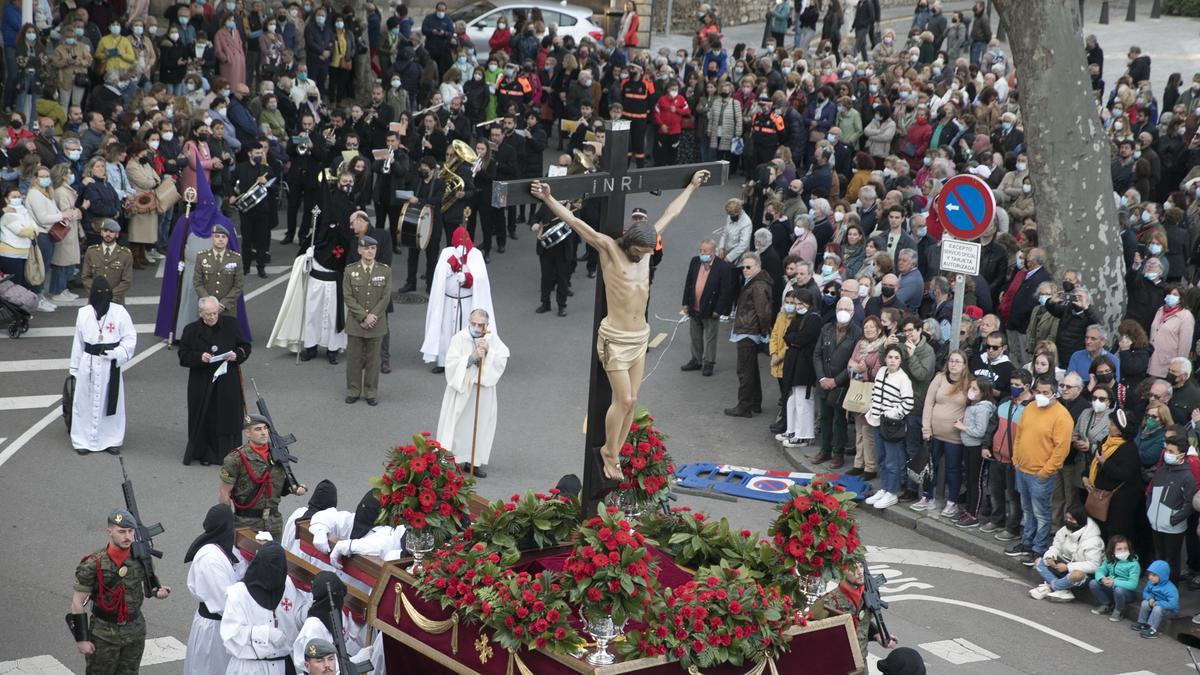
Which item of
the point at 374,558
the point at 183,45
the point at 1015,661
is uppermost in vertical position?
the point at 183,45

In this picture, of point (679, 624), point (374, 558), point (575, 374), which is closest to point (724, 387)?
point (575, 374)

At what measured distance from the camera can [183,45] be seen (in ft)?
88.5

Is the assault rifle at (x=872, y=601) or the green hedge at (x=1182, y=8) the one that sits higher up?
the green hedge at (x=1182, y=8)

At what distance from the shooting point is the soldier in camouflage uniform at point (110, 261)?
17688 mm

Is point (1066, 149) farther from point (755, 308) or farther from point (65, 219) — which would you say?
point (65, 219)

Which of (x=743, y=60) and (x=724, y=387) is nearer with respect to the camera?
(x=724, y=387)

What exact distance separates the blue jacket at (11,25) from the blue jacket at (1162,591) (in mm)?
19419

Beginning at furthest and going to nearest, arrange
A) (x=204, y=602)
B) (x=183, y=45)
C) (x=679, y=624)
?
(x=183, y=45)
(x=204, y=602)
(x=679, y=624)

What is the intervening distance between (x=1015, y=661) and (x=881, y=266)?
18.9 feet

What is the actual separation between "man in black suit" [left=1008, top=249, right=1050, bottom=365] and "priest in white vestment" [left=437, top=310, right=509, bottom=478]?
19.1 ft

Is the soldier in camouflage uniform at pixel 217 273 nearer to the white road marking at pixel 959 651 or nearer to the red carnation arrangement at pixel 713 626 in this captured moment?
the white road marking at pixel 959 651

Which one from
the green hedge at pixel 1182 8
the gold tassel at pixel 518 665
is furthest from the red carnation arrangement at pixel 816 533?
the green hedge at pixel 1182 8

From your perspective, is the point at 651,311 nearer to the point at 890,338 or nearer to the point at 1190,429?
the point at 890,338

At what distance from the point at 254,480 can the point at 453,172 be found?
923 cm
